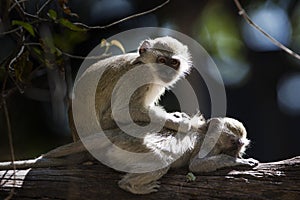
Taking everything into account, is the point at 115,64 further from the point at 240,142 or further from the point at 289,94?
the point at 289,94

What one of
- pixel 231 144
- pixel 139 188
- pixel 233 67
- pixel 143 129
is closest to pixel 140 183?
pixel 139 188

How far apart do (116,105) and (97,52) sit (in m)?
2.17

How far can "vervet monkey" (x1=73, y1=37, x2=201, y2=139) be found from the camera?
4.91 metres

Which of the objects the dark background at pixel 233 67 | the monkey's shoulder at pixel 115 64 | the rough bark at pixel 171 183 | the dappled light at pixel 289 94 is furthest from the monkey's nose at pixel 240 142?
the dappled light at pixel 289 94

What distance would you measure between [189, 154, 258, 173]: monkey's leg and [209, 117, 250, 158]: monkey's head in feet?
0.76

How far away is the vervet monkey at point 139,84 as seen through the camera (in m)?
4.91

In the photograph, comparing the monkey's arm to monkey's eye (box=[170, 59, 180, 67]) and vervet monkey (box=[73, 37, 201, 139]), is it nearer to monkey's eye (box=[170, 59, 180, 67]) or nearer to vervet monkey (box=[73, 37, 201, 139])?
vervet monkey (box=[73, 37, 201, 139])

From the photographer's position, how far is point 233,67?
9508mm

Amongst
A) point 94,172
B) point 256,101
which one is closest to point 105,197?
point 94,172

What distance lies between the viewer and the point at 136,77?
201 inches

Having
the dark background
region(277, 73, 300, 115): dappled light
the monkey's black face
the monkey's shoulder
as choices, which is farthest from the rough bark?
region(277, 73, 300, 115): dappled light

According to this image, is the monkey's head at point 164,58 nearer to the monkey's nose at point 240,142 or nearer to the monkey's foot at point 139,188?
the monkey's nose at point 240,142

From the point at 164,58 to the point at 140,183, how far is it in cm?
133

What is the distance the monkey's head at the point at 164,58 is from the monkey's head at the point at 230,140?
644 mm
